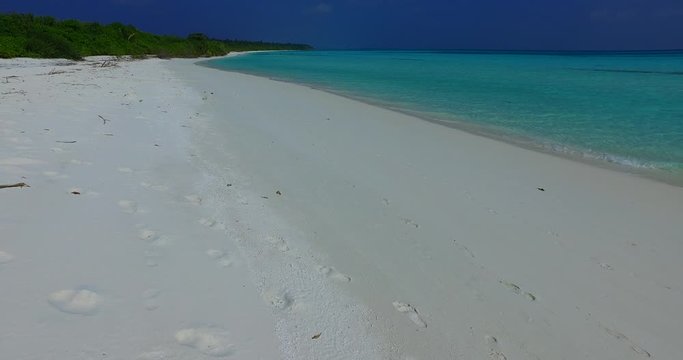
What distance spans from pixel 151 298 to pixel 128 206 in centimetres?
144

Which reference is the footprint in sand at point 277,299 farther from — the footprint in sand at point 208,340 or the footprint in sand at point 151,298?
the footprint in sand at point 151,298

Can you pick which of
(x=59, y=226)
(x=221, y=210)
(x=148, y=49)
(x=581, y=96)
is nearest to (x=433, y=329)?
(x=221, y=210)

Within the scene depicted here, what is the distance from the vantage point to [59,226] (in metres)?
2.83

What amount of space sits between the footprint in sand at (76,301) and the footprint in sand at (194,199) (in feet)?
5.08

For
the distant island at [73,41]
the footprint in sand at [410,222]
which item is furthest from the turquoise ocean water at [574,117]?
the distant island at [73,41]

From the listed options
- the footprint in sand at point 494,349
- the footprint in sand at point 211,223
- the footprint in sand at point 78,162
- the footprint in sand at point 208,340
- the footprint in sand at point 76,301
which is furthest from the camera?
the footprint in sand at point 78,162

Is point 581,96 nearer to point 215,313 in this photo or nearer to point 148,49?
point 215,313

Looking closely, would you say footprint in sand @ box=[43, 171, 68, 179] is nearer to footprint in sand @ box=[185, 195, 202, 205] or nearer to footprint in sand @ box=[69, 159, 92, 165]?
footprint in sand @ box=[69, 159, 92, 165]

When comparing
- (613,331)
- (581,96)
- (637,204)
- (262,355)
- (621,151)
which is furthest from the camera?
(581,96)

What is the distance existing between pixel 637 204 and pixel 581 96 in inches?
506

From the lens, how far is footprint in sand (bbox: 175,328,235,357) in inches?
73.7

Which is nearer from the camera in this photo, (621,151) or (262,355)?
(262,355)

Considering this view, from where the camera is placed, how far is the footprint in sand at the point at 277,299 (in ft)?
7.59

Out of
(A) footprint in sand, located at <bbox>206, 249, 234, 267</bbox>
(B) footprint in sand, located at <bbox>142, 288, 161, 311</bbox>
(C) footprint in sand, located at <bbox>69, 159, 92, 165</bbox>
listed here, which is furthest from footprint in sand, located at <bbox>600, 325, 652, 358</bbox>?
(C) footprint in sand, located at <bbox>69, 159, 92, 165</bbox>
